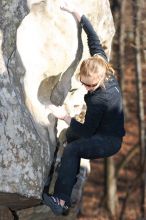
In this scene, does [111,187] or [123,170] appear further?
[123,170]

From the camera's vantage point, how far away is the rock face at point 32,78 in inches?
247

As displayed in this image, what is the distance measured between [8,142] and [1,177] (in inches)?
15.2

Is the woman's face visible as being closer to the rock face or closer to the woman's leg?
the woman's leg

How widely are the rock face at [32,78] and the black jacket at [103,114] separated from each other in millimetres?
520

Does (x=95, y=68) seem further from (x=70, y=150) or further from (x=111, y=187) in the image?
(x=111, y=187)

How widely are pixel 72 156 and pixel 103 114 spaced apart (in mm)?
584

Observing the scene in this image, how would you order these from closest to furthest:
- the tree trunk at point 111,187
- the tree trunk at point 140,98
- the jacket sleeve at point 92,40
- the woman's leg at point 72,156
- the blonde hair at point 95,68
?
the blonde hair at point 95,68 → the woman's leg at point 72,156 → the jacket sleeve at point 92,40 → the tree trunk at point 140,98 → the tree trunk at point 111,187

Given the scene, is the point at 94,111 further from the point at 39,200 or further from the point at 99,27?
the point at 99,27

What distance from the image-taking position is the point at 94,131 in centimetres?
662

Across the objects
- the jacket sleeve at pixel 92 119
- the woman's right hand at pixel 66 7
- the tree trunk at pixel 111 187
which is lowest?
the tree trunk at pixel 111 187

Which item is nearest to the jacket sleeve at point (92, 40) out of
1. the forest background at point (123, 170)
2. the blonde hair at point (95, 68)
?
the blonde hair at point (95, 68)

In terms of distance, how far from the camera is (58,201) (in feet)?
21.6

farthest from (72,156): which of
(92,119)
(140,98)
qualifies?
(140,98)

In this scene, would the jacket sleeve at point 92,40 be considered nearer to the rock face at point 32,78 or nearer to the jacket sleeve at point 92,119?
the rock face at point 32,78
